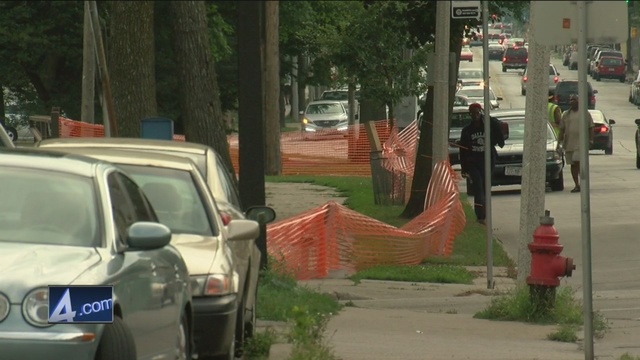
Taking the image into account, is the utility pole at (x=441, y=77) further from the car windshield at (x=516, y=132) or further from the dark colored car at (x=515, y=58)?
the dark colored car at (x=515, y=58)

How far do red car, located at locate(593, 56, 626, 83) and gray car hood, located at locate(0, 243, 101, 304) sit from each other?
78.6 meters

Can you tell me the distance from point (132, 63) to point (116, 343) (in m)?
12.6

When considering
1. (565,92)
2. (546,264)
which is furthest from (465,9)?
(565,92)

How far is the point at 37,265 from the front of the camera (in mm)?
6516

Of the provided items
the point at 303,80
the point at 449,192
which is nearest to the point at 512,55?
the point at 303,80

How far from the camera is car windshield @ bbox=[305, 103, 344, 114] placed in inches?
2325

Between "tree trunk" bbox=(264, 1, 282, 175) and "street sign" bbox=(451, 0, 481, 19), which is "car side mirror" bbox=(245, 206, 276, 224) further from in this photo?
"tree trunk" bbox=(264, 1, 282, 175)

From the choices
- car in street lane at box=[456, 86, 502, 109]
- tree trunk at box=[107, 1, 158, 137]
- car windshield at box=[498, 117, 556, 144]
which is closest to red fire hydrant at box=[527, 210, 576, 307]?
tree trunk at box=[107, 1, 158, 137]

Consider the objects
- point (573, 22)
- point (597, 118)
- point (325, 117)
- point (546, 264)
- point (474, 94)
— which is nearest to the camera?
point (573, 22)

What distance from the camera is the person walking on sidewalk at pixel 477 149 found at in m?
22.0

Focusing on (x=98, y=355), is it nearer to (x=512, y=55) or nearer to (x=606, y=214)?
(x=606, y=214)

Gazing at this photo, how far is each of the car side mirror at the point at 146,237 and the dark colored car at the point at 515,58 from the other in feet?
272

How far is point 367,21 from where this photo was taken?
3603 centimetres

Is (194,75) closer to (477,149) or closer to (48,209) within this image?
(477,149)
